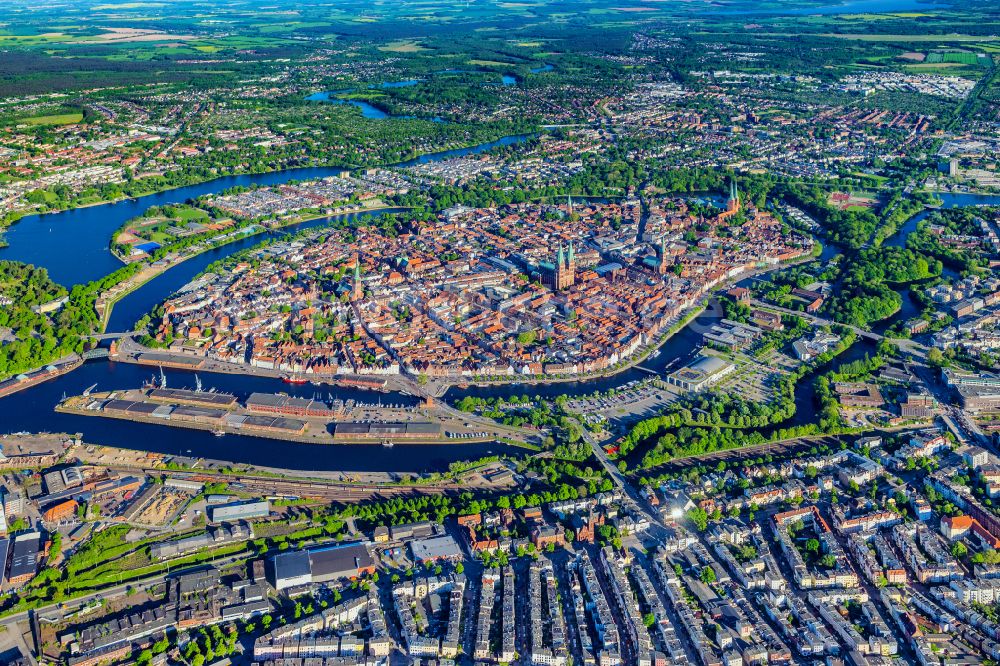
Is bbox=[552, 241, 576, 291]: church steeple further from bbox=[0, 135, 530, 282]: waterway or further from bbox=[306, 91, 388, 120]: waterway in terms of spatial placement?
bbox=[306, 91, 388, 120]: waterway

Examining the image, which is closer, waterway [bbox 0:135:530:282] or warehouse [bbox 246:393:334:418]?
warehouse [bbox 246:393:334:418]

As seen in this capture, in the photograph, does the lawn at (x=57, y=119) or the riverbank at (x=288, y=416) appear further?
the lawn at (x=57, y=119)

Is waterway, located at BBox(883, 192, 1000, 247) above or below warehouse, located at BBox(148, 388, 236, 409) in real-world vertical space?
below

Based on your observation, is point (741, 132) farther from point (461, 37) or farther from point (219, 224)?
point (461, 37)

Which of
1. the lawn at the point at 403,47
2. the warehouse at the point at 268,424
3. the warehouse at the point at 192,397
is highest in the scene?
the warehouse at the point at 268,424

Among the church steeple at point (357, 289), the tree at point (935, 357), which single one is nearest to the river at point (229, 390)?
the tree at point (935, 357)

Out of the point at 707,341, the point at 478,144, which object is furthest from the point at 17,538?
the point at 478,144

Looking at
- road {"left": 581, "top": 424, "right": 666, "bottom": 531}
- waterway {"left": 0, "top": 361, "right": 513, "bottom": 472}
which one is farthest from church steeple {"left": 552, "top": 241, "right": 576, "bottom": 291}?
road {"left": 581, "top": 424, "right": 666, "bottom": 531}

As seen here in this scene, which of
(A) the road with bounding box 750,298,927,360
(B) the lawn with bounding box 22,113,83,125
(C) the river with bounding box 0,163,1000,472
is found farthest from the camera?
(B) the lawn with bounding box 22,113,83,125

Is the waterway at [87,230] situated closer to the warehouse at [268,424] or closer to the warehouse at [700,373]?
the warehouse at [268,424]

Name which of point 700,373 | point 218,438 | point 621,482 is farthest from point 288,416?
point 700,373

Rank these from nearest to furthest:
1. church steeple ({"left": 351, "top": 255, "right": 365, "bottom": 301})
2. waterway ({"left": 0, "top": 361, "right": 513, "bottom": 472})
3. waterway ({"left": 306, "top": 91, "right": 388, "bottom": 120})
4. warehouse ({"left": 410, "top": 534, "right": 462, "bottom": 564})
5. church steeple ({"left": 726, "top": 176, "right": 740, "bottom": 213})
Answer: warehouse ({"left": 410, "top": 534, "right": 462, "bottom": 564}) → waterway ({"left": 0, "top": 361, "right": 513, "bottom": 472}) → church steeple ({"left": 351, "top": 255, "right": 365, "bottom": 301}) → church steeple ({"left": 726, "top": 176, "right": 740, "bottom": 213}) → waterway ({"left": 306, "top": 91, "right": 388, "bottom": 120})
